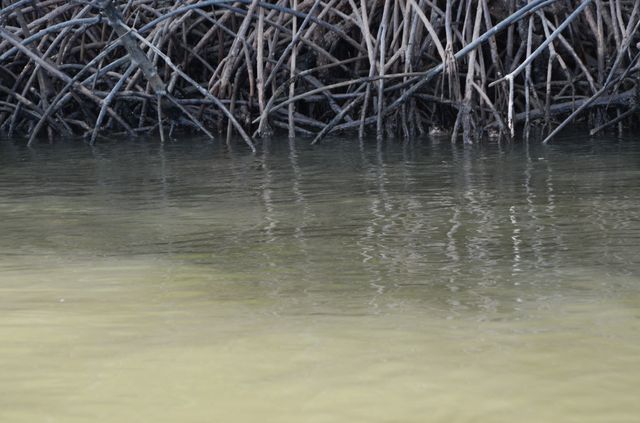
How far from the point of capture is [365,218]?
13.5 ft

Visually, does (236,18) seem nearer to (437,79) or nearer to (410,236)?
(437,79)

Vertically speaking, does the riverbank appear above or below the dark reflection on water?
above

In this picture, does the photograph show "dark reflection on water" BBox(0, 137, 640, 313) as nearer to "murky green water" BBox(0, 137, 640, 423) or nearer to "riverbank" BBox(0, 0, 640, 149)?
"murky green water" BBox(0, 137, 640, 423)

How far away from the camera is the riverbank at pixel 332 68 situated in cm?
775

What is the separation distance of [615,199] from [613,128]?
384cm

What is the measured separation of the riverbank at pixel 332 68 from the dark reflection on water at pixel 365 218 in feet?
3.07

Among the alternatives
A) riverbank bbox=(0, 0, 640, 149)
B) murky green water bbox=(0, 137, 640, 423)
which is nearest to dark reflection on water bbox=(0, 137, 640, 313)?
murky green water bbox=(0, 137, 640, 423)

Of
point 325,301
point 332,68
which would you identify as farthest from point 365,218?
point 332,68

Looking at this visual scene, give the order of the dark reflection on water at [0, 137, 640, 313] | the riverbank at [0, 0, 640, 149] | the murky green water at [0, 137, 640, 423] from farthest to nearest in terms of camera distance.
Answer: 1. the riverbank at [0, 0, 640, 149]
2. the dark reflection on water at [0, 137, 640, 313]
3. the murky green water at [0, 137, 640, 423]

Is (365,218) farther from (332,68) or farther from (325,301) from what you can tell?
(332,68)

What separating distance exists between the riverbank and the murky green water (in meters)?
2.51

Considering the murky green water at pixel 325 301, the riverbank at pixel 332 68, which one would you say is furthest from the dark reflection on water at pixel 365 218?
the riverbank at pixel 332 68

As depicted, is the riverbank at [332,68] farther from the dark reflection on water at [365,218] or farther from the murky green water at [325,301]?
the murky green water at [325,301]

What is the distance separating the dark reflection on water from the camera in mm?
3014
